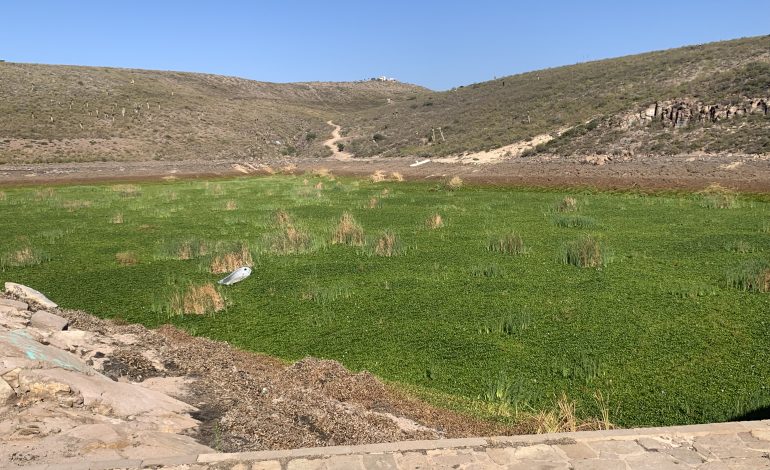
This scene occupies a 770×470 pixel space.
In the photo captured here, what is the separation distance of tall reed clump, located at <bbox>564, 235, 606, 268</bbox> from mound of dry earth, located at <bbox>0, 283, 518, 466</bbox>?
7603 millimetres

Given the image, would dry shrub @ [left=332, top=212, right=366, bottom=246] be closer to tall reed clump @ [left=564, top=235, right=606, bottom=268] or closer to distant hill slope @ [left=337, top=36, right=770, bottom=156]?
tall reed clump @ [left=564, top=235, right=606, bottom=268]

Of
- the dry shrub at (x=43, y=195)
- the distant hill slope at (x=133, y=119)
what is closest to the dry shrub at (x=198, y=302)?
the dry shrub at (x=43, y=195)

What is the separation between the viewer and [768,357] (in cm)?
784

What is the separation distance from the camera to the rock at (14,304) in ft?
28.9

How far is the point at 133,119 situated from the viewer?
7469 cm

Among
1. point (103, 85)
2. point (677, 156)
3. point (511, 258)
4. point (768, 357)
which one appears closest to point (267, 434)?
point (768, 357)

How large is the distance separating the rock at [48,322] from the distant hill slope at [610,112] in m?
38.4

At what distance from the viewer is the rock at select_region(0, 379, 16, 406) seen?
5.34 meters

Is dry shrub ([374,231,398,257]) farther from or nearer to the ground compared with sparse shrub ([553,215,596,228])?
farther from the ground

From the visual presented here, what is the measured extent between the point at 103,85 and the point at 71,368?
3623 inches

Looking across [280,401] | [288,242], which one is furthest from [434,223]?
[280,401]

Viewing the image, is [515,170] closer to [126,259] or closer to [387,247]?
[387,247]

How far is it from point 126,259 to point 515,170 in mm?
31976

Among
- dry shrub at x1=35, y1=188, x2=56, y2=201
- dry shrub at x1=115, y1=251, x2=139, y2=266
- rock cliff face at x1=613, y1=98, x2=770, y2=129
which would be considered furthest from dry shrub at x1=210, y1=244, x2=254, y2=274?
rock cliff face at x1=613, y1=98, x2=770, y2=129
